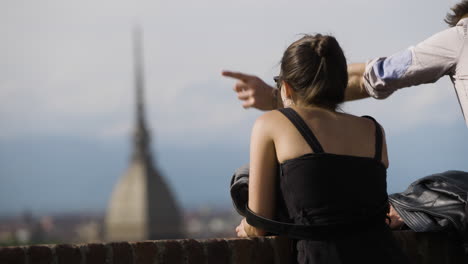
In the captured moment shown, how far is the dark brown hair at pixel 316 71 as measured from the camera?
291 cm

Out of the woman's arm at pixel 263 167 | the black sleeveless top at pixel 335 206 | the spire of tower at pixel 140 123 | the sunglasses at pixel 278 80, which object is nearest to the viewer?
the black sleeveless top at pixel 335 206

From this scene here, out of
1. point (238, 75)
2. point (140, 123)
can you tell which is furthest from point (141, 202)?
point (238, 75)

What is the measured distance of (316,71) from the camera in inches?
Answer: 114

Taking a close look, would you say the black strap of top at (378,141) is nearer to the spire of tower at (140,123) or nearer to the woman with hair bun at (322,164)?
the woman with hair bun at (322,164)

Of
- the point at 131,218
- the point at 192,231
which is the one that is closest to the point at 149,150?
the point at 131,218

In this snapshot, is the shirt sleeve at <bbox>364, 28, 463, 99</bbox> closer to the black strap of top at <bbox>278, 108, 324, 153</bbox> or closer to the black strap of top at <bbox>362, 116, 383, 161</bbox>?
the black strap of top at <bbox>362, 116, 383, 161</bbox>

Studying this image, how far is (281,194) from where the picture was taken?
2912mm

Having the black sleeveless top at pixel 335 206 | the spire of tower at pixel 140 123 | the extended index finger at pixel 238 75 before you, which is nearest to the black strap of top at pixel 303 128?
the black sleeveless top at pixel 335 206

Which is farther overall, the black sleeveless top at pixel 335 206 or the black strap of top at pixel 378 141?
the black strap of top at pixel 378 141

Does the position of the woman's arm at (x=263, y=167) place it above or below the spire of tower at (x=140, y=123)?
above

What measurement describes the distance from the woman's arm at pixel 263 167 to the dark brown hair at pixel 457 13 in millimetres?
661

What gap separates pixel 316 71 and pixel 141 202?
327ft

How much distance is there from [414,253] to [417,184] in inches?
8.4

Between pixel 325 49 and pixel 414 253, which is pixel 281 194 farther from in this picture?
pixel 414 253
